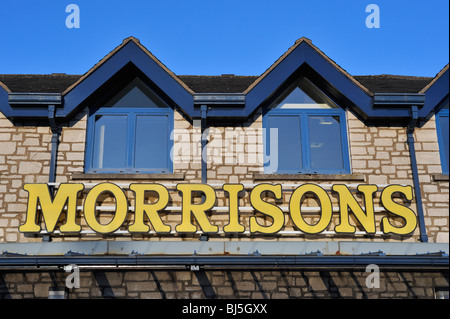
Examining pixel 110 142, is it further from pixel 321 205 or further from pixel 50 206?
pixel 321 205

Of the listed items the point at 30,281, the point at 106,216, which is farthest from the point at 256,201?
the point at 30,281

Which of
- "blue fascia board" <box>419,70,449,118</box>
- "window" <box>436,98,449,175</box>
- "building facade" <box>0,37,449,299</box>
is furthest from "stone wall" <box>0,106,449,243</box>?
"blue fascia board" <box>419,70,449,118</box>

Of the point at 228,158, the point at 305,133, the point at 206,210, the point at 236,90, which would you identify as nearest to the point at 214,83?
the point at 236,90

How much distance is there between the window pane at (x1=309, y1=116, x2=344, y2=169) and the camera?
30.0 ft

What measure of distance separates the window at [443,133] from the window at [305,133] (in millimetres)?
1906

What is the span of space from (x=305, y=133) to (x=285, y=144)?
1.62ft

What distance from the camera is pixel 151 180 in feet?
28.7

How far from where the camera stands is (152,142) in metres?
9.21

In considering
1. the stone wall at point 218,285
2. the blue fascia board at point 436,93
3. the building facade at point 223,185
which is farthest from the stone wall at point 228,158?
the stone wall at point 218,285

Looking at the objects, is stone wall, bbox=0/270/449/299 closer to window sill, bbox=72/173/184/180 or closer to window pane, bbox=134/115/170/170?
window sill, bbox=72/173/184/180

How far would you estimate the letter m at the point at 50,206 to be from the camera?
8.12 m

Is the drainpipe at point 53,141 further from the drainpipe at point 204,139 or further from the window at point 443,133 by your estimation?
the window at point 443,133
